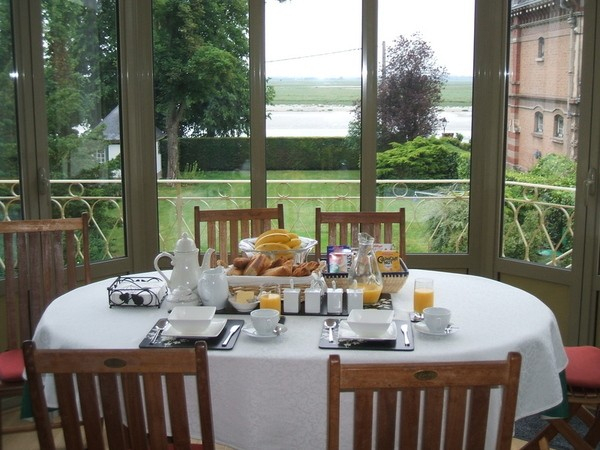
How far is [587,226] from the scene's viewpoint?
3.42m

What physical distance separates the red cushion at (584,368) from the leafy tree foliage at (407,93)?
1690 mm

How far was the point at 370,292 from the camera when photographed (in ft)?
7.50

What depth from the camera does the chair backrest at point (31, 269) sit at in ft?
8.88

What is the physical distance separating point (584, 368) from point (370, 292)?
0.88 m

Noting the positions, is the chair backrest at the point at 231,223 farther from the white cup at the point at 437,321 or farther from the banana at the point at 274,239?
the white cup at the point at 437,321

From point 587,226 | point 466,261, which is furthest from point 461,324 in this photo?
point 466,261

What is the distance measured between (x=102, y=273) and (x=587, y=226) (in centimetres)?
258

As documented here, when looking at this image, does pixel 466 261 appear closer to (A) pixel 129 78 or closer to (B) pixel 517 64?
(B) pixel 517 64

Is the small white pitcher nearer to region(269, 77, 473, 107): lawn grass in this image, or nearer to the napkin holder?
Answer: the napkin holder

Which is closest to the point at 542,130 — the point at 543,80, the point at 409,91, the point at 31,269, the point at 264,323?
the point at 543,80

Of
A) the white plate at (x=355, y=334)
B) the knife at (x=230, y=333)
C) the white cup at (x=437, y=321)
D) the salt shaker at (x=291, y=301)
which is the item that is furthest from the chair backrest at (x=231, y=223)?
the white cup at (x=437, y=321)

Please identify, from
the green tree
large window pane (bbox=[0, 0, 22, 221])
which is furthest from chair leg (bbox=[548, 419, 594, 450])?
large window pane (bbox=[0, 0, 22, 221])

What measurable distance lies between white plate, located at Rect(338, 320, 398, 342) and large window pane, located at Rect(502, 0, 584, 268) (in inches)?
76.5

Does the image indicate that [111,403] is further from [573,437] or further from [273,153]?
[273,153]
